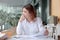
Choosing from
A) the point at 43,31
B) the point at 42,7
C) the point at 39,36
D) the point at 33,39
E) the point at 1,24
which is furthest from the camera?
the point at 1,24

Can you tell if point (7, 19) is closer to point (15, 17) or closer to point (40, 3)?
point (15, 17)

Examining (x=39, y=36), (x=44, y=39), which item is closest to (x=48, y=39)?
(x=44, y=39)

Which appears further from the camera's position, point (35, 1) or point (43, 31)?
point (35, 1)

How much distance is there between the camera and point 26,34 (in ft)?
5.46

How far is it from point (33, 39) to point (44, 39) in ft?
0.39

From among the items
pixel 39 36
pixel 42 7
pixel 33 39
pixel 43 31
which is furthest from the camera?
pixel 42 7

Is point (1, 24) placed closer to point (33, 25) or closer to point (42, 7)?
point (42, 7)

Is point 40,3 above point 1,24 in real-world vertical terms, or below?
above

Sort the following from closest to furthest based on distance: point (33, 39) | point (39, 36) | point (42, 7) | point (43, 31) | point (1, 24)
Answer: point (33, 39) → point (39, 36) → point (43, 31) → point (42, 7) → point (1, 24)

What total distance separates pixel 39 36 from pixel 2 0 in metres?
2.37

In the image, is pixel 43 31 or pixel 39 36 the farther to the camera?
pixel 43 31

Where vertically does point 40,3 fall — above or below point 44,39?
above

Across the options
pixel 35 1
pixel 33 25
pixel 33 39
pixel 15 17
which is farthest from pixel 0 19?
pixel 33 39

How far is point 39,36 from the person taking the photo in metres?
1.52
